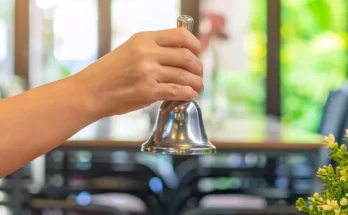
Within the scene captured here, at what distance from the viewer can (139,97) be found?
2.17ft

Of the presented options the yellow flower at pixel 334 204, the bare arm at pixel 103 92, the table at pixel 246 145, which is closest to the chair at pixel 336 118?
the table at pixel 246 145

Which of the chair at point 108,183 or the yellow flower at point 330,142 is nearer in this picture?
the yellow flower at point 330,142

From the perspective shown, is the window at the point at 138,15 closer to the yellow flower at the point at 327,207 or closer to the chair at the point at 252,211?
the chair at the point at 252,211

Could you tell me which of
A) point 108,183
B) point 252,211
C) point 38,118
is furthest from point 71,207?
point 38,118

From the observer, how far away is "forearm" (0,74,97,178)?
26.4 inches

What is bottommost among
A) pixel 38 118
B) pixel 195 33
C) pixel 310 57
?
pixel 38 118

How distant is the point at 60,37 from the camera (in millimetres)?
4168

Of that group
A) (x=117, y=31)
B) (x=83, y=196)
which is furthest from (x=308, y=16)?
(x=83, y=196)

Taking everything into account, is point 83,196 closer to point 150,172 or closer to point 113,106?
point 150,172

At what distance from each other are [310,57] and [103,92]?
11.5 ft

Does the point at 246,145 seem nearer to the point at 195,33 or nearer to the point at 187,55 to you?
the point at 187,55

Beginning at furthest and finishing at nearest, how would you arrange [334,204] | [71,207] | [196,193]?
[196,193]
[71,207]
[334,204]

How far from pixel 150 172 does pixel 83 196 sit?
0.69m

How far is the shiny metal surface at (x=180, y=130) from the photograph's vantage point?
2.29 ft
